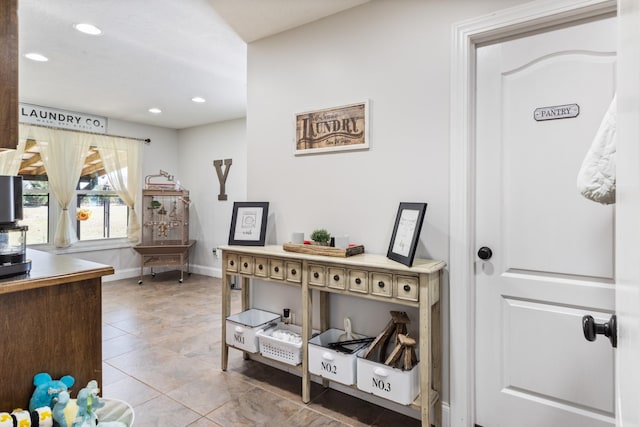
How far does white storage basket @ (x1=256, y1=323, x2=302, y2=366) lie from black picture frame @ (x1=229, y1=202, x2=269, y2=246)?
627 millimetres

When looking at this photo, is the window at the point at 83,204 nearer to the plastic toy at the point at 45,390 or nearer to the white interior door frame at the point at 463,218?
the plastic toy at the point at 45,390

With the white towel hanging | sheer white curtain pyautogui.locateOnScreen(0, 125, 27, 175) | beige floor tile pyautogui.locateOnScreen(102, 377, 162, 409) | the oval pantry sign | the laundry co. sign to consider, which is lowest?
beige floor tile pyautogui.locateOnScreen(102, 377, 162, 409)

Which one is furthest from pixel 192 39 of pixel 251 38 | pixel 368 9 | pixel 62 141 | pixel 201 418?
pixel 62 141

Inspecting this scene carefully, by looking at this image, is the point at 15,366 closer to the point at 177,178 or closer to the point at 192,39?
the point at 192,39

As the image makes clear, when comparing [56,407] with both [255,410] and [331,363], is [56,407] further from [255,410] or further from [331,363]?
[331,363]

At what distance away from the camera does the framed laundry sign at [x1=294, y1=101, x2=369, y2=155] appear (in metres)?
2.25

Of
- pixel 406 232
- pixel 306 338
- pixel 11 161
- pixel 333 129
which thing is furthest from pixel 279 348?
pixel 11 161

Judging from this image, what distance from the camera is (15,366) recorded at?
1.35 metres

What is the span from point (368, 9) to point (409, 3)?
0.89 ft

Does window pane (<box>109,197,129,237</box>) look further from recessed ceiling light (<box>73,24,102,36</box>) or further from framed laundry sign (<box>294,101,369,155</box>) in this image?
framed laundry sign (<box>294,101,369,155</box>)

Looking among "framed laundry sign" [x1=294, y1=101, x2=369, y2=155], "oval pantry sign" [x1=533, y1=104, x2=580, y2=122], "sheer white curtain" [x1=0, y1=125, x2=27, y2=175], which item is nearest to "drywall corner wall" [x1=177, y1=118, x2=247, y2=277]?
"sheer white curtain" [x1=0, y1=125, x2=27, y2=175]

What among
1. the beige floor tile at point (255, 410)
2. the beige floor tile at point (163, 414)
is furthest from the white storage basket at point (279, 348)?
the beige floor tile at point (163, 414)

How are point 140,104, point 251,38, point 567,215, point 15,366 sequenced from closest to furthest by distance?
point 15,366 < point 567,215 < point 251,38 < point 140,104

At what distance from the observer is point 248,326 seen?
2436 mm
